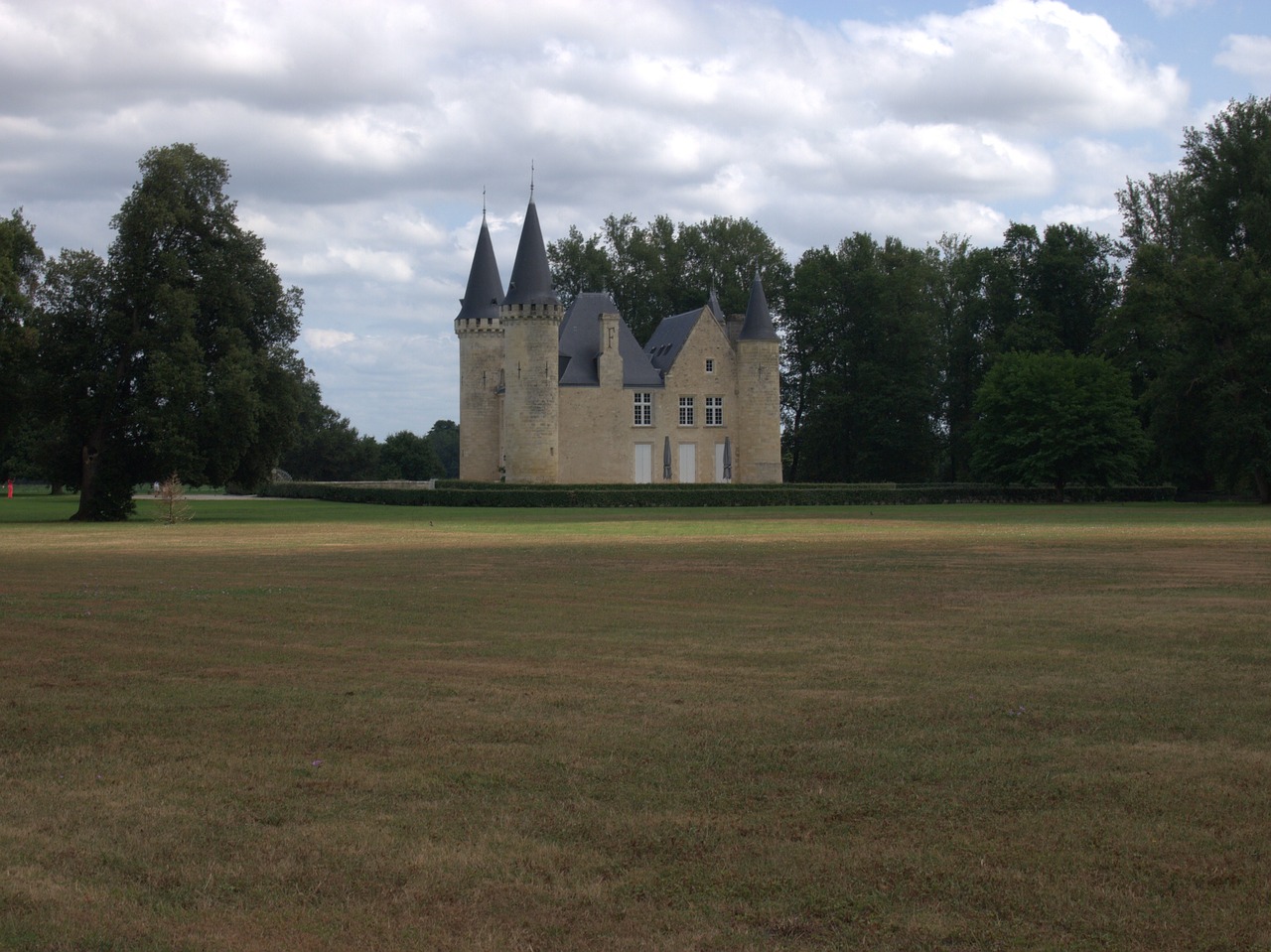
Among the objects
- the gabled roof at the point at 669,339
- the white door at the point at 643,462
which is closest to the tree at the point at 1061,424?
the gabled roof at the point at 669,339

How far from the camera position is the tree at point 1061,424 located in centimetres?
5781

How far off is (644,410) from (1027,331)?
21314 millimetres

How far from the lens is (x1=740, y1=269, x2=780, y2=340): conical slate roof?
70.4 metres

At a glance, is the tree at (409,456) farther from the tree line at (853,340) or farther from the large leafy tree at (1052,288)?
the large leafy tree at (1052,288)

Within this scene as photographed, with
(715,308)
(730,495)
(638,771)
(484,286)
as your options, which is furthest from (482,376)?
(638,771)

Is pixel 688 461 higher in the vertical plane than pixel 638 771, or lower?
higher

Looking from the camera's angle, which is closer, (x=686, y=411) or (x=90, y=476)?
(x=90, y=476)

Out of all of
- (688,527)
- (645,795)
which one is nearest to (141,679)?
(645,795)

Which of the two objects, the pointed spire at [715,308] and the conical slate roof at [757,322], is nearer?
the conical slate roof at [757,322]

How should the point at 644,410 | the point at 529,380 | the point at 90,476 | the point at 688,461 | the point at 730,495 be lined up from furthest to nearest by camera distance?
the point at 688,461, the point at 644,410, the point at 529,380, the point at 730,495, the point at 90,476

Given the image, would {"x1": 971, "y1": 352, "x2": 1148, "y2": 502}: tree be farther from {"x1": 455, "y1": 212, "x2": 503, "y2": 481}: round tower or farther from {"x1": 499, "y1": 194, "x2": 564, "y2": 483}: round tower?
{"x1": 455, "y1": 212, "x2": 503, "y2": 481}: round tower

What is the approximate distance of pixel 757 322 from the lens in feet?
233

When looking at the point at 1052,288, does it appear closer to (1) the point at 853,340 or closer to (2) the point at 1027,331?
(2) the point at 1027,331

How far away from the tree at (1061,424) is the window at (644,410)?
1807 centimetres
